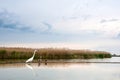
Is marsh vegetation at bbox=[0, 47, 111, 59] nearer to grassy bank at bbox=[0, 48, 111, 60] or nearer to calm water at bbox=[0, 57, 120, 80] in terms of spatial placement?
grassy bank at bbox=[0, 48, 111, 60]

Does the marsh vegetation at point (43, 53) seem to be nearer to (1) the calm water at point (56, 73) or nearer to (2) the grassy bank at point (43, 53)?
(2) the grassy bank at point (43, 53)

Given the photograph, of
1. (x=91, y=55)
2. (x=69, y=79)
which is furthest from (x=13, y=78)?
(x=91, y=55)

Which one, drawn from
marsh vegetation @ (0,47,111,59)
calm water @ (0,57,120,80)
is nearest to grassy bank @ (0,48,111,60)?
marsh vegetation @ (0,47,111,59)

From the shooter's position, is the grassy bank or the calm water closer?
the calm water

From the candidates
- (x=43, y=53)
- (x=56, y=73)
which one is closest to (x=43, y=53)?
(x=43, y=53)

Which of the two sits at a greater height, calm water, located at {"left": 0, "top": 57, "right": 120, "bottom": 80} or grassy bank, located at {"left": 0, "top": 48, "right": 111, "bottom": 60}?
grassy bank, located at {"left": 0, "top": 48, "right": 111, "bottom": 60}

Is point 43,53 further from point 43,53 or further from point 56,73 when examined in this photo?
point 56,73

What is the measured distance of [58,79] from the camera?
12320 millimetres

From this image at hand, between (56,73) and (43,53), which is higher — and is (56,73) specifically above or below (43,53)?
below

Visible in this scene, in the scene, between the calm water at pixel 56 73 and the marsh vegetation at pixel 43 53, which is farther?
the marsh vegetation at pixel 43 53

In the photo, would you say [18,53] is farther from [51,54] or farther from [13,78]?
[13,78]

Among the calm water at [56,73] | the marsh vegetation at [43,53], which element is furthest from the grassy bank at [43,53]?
the calm water at [56,73]

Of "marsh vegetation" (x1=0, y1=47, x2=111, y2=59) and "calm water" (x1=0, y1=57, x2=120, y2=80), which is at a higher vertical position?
"marsh vegetation" (x1=0, y1=47, x2=111, y2=59)

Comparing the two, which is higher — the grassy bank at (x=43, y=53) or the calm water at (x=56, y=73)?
the grassy bank at (x=43, y=53)
